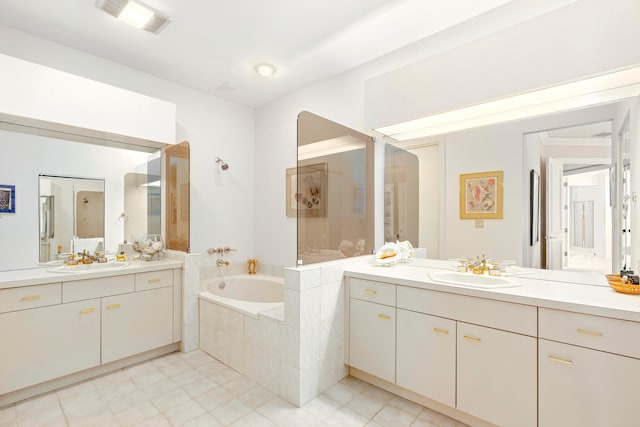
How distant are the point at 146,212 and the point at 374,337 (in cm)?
246

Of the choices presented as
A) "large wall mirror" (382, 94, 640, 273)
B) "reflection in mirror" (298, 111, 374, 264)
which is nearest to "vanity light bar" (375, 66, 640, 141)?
"large wall mirror" (382, 94, 640, 273)

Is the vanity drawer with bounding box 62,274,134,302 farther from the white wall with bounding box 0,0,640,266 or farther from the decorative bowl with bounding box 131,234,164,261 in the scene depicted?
the white wall with bounding box 0,0,640,266

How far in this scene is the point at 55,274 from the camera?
215cm

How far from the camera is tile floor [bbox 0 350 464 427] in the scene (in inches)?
70.4

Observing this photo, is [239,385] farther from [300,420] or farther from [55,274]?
[55,274]

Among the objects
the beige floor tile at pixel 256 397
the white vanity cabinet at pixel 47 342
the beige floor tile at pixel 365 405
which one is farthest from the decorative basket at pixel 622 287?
the white vanity cabinet at pixel 47 342

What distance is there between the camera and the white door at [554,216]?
1.93 m

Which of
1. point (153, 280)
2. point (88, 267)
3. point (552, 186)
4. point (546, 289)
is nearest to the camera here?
point (546, 289)

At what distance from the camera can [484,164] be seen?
2.19 meters

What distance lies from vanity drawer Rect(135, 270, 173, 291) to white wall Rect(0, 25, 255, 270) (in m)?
0.57

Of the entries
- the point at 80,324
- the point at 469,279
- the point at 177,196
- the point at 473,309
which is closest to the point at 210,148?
the point at 177,196

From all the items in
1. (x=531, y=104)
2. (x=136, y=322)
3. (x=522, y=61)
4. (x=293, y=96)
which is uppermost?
(x=293, y=96)

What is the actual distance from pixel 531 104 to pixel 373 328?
5.80ft

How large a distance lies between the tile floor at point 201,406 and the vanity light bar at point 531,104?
1942 millimetres
